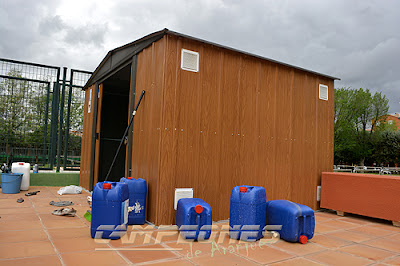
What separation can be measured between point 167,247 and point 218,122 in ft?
7.53

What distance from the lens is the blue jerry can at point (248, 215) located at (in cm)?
381

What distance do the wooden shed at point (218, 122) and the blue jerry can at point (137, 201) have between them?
0.14 meters

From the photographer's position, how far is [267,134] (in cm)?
559

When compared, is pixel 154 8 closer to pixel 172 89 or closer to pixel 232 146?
pixel 172 89

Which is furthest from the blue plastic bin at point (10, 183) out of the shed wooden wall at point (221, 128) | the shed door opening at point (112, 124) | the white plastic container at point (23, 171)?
the shed wooden wall at point (221, 128)

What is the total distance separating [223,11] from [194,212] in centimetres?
739

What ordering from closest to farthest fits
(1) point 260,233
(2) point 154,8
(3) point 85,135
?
1. (1) point 260,233
2. (2) point 154,8
3. (3) point 85,135

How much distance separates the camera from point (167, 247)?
339 centimetres

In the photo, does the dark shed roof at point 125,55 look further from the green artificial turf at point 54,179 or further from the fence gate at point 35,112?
the green artificial turf at point 54,179

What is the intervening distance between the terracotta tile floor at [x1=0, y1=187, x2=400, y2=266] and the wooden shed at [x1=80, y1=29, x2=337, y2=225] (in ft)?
3.01

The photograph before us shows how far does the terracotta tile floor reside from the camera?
2.95 m

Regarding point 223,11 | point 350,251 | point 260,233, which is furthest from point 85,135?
point 350,251

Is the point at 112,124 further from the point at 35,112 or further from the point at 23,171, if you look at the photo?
the point at 23,171

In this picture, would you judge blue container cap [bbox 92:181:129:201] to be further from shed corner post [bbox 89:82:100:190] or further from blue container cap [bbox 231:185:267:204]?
shed corner post [bbox 89:82:100:190]
